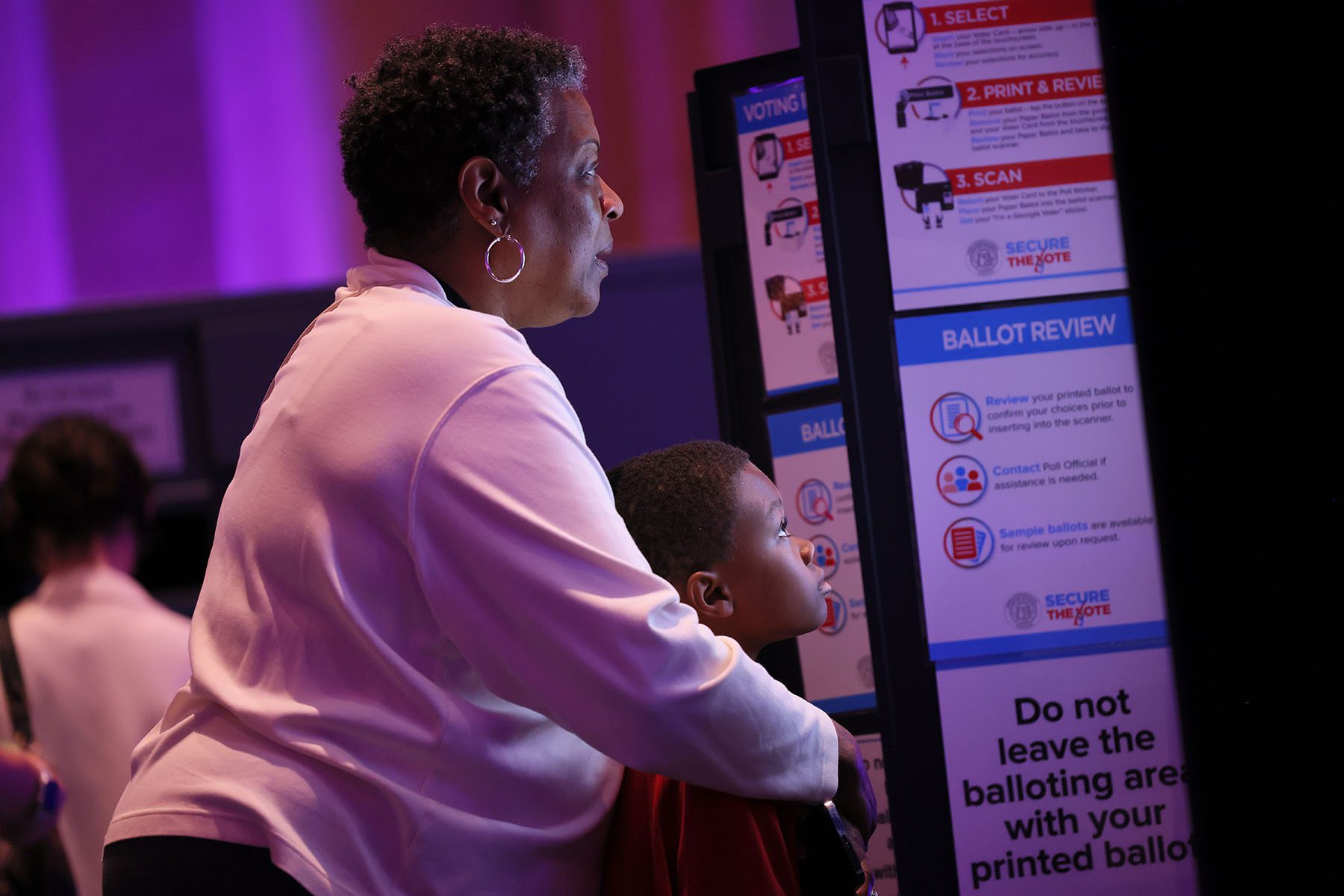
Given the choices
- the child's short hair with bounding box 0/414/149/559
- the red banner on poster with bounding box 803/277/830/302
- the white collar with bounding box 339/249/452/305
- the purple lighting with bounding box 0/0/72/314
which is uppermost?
the purple lighting with bounding box 0/0/72/314

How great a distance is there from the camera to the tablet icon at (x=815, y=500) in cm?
261

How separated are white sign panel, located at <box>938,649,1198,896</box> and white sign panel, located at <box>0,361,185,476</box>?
92.9 inches

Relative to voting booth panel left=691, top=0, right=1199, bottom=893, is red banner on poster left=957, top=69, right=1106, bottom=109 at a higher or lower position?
higher

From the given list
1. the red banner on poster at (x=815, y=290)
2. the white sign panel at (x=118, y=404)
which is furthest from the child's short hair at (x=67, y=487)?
the red banner on poster at (x=815, y=290)

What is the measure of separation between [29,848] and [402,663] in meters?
1.41

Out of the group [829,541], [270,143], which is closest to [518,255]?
[829,541]

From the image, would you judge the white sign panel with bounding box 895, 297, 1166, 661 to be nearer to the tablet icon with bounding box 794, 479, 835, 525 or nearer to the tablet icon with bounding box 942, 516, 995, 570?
the tablet icon with bounding box 942, 516, 995, 570

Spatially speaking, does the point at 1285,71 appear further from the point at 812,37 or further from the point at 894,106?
the point at 812,37

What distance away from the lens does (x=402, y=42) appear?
Result: 144 centimetres

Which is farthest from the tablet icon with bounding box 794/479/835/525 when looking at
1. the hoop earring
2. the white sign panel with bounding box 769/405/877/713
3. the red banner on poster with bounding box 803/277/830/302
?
the hoop earring

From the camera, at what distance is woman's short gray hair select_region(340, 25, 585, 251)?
1357 mm

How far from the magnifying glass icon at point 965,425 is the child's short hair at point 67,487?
5.57ft

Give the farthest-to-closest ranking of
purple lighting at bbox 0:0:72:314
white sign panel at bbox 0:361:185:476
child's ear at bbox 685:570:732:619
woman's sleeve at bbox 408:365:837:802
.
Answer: purple lighting at bbox 0:0:72:314, white sign panel at bbox 0:361:185:476, child's ear at bbox 685:570:732:619, woman's sleeve at bbox 408:365:837:802

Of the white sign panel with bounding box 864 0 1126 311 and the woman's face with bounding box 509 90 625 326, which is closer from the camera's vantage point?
the woman's face with bounding box 509 90 625 326
